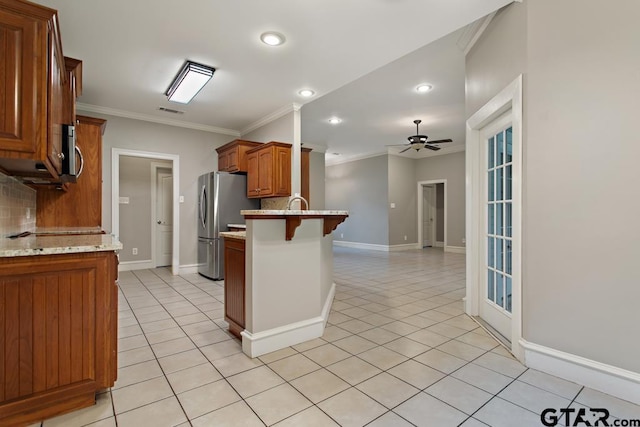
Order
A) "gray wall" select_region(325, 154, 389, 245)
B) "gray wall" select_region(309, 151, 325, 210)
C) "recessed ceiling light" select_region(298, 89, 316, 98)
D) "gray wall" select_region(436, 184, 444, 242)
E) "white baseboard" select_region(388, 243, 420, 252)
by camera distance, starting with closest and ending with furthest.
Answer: "recessed ceiling light" select_region(298, 89, 316, 98) < "gray wall" select_region(309, 151, 325, 210) < "white baseboard" select_region(388, 243, 420, 252) < "gray wall" select_region(325, 154, 389, 245) < "gray wall" select_region(436, 184, 444, 242)

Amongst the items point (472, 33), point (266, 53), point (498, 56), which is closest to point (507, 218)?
point (498, 56)

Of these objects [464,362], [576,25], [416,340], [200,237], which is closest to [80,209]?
[200,237]

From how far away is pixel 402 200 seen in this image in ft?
28.6

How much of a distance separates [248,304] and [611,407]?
86.7 inches

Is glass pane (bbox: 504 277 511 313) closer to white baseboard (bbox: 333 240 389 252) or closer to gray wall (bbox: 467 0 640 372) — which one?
gray wall (bbox: 467 0 640 372)

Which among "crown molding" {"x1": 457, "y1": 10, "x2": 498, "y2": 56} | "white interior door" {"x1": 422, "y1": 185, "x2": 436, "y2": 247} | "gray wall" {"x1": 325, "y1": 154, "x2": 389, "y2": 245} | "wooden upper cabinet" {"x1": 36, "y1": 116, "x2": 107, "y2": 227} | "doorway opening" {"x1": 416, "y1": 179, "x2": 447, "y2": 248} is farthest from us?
"white interior door" {"x1": 422, "y1": 185, "x2": 436, "y2": 247}

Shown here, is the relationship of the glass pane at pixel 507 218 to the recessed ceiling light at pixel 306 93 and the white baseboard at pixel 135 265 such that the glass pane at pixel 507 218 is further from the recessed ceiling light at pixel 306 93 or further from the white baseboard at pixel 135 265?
the white baseboard at pixel 135 265

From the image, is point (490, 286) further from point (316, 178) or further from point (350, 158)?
point (350, 158)

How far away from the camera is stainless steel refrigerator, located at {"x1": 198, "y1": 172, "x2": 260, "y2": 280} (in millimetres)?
4875

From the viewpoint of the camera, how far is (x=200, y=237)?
5344 mm

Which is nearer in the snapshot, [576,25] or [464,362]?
[576,25]

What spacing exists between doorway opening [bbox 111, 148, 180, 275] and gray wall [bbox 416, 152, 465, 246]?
260 inches

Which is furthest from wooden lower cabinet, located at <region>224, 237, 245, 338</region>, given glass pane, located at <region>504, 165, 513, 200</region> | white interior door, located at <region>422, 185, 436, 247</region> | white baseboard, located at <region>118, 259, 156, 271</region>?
white interior door, located at <region>422, 185, 436, 247</region>

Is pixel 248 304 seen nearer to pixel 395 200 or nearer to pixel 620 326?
pixel 620 326
